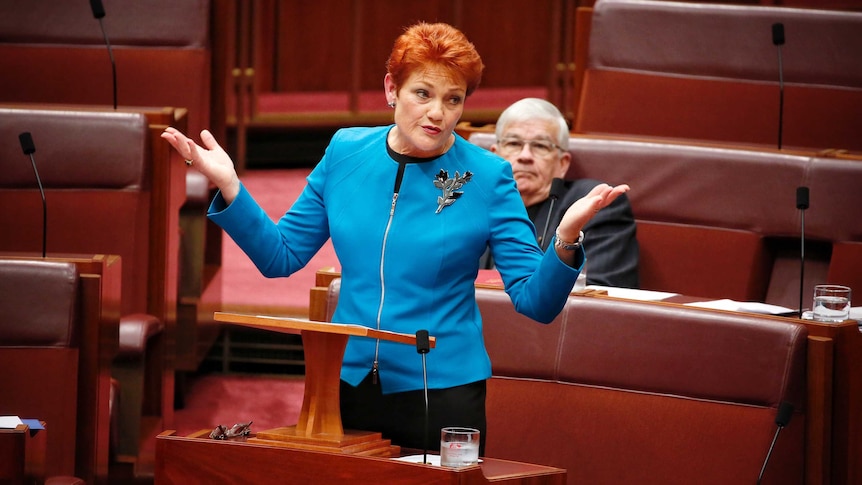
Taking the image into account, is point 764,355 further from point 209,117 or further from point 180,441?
point 209,117

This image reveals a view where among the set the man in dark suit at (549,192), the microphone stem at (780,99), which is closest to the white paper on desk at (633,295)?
the man in dark suit at (549,192)

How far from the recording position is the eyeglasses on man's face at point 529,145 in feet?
4.21

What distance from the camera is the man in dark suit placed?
125 centimetres

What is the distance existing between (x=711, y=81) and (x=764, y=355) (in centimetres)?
56

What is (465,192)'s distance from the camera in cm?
69

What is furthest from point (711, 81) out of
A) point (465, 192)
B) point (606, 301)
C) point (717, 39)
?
point (465, 192)

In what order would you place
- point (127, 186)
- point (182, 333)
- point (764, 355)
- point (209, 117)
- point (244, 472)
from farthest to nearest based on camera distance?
point (209, 117), point (182, 333), point (127, 186), point (764, 355), point (244, 472)

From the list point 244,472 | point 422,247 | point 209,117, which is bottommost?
point 244,472

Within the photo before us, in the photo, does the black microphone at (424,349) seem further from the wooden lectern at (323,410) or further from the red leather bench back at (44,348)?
the red leather bench back at (44,348)

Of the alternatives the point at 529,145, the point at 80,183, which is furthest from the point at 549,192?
the point at 80,183

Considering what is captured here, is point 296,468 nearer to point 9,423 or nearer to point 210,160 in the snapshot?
point 210,160

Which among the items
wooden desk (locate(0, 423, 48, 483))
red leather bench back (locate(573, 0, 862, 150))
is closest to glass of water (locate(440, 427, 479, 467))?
wooden desk (locate(0, 423, 48, 483))

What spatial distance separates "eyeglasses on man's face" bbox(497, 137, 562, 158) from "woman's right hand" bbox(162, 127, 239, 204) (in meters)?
0.63

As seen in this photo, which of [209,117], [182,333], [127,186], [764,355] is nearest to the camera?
[764,355]
